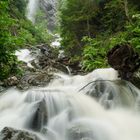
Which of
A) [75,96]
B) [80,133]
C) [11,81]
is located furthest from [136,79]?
[11,81]

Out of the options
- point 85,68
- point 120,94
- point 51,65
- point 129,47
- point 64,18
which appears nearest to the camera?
point 120,94

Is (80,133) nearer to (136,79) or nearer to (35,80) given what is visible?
(136,79)

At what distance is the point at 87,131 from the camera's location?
780 centimetres

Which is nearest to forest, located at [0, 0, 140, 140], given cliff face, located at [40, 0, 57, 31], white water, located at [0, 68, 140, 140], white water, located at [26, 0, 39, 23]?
white water, located at [0, 68, 140, 140]

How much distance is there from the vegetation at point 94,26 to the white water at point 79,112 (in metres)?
5.23

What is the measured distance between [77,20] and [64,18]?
1.21m

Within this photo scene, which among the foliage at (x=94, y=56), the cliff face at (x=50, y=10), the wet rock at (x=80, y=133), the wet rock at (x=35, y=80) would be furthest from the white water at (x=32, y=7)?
the wet rock at (x=80, y=133)

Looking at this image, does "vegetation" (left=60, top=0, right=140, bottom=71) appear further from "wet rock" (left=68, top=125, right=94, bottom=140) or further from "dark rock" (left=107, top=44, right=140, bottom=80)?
"wet rock" (left=68, top=125, right=94, bottom=140)

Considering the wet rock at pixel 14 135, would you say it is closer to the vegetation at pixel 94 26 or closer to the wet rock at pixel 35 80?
the wet rock at pixel 35 80

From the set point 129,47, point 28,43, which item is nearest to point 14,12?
point 28,43

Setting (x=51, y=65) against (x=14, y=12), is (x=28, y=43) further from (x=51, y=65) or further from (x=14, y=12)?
(x=51, y=65)

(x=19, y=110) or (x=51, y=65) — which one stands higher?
(x=51, y=65)

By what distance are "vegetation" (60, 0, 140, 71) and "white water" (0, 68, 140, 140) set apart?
5.23 meters

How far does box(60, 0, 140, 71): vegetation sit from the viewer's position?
16078mm
